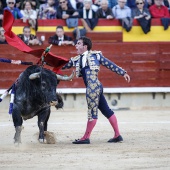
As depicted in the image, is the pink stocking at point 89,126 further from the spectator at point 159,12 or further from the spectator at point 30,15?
the spectator at point 159,12

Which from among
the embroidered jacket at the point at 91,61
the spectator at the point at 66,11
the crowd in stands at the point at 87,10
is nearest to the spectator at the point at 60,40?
the crowd in stands at the point at 87,10

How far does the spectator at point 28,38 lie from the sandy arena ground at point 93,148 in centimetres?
161

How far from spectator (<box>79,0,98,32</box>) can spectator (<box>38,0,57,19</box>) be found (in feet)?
1.53

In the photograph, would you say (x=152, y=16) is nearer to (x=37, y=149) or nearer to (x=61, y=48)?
(x=61, y=48)

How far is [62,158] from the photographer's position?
741 centimetres

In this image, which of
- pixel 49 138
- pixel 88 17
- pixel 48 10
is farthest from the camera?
pixel 88 17

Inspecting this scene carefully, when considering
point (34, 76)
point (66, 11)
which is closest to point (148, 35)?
point (66, 11)

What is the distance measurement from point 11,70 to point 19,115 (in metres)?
5.26

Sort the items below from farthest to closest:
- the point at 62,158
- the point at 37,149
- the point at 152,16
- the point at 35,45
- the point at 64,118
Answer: the point at 152,16, the point at 35,45, the point at 64,118, the point at 37,149, the point at 62,158

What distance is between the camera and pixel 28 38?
1288 cm

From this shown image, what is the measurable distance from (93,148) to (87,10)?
5709mm

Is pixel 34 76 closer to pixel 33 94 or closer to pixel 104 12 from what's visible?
pixel 33 94

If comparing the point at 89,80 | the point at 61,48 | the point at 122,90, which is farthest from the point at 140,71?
the point at 89,80

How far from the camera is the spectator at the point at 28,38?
41.3 feet
